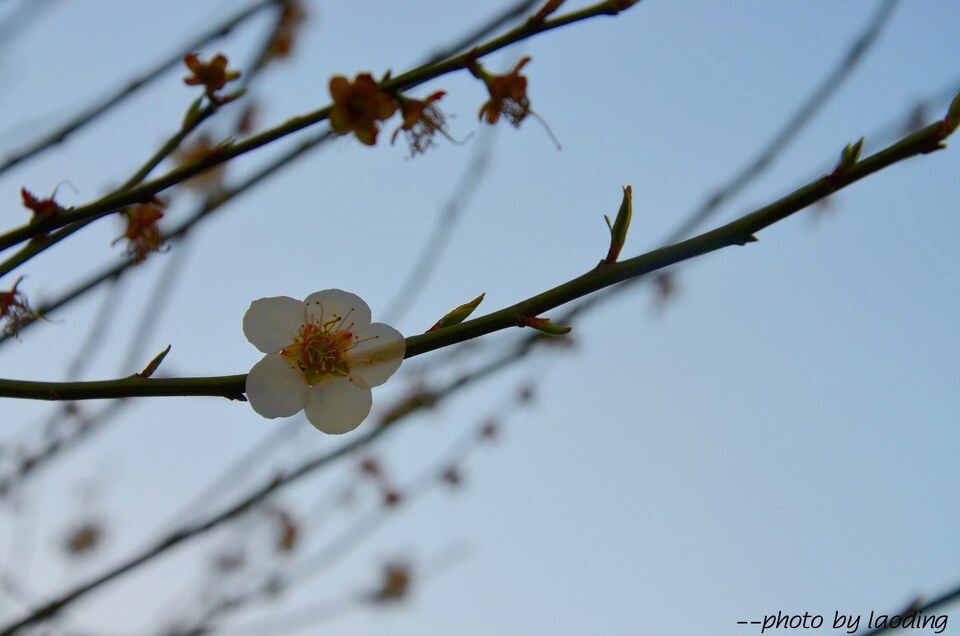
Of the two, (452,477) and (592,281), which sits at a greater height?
(452,477)

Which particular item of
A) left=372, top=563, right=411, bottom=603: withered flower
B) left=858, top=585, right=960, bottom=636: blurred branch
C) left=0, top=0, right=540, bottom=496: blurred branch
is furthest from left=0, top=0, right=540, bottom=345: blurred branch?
left=372, top=563, right=411, bottom=603: withered flower

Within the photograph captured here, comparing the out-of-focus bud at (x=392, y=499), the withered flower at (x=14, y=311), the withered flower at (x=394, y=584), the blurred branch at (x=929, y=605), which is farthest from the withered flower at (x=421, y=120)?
the withered flower at (x=394, y=584)

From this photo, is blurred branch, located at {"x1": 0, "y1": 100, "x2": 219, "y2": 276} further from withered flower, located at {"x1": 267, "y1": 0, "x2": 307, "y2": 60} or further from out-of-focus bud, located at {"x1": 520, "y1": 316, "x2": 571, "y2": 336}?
withered flower, located at {"x1": 267, "y1": 0, "x2": 307, "y2": 60}

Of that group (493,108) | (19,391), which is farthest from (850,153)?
(19,391)

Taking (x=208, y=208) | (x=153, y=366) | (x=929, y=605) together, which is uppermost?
(x=208, y=208)

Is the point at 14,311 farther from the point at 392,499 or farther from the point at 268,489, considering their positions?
the point at 392,499

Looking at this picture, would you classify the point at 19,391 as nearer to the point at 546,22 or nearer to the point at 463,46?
the point at 546,22

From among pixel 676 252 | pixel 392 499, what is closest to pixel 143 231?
pixel 676 252
